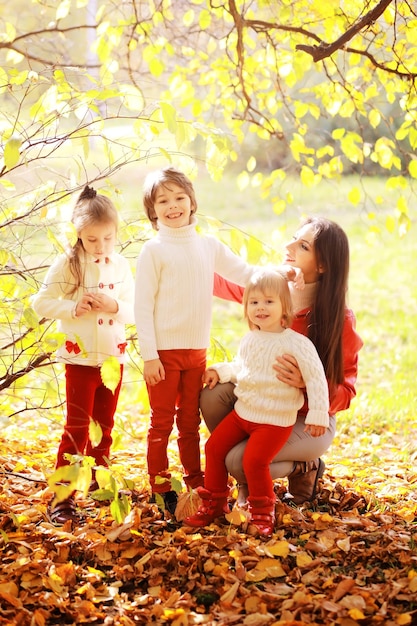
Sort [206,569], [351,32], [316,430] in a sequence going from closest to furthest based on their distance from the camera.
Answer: [206,569]
[316,430]
[351,32]

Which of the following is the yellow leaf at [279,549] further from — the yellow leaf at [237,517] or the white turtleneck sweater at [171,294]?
the white turtleneck sweater at [171,294]

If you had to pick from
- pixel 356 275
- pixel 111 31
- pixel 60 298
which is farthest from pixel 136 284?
pixel 356 275

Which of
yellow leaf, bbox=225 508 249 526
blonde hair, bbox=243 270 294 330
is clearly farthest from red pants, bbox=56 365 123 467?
blonde hair, bbox=243 270 294 330

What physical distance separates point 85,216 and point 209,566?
4.17 ft

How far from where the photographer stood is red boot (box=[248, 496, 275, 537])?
8.25 feet

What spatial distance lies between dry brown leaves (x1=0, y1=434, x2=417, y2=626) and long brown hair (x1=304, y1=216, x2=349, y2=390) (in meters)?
0.58

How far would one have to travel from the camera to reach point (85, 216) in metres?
2.64

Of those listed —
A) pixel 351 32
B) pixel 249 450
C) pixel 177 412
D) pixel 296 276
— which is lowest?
pixel 249 450

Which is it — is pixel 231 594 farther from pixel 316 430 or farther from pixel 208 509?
pixel 316 430

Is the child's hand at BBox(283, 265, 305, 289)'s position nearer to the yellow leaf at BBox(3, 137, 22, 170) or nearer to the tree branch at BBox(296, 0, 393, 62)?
the tree branch at BBox(296, 0, 393, 62)

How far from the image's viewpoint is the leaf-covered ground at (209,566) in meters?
2.07

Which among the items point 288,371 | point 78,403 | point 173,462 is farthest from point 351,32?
point 173,462

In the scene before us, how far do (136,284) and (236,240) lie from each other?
20.4 inches

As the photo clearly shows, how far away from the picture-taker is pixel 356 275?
853 centimetres
